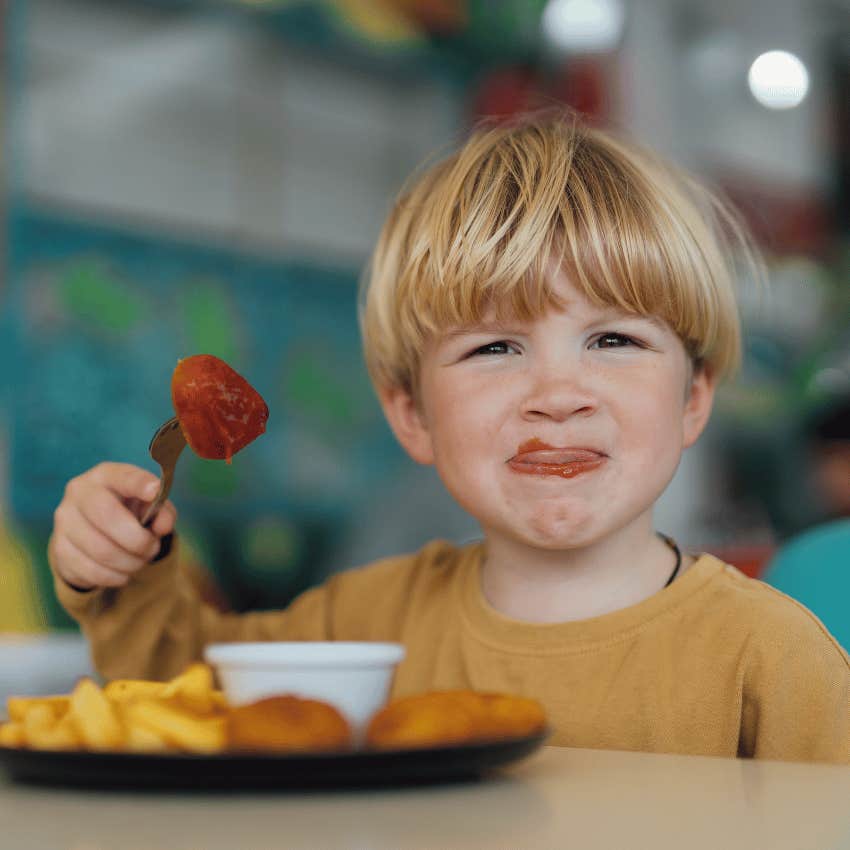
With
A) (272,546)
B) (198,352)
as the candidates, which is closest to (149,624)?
(198,352)

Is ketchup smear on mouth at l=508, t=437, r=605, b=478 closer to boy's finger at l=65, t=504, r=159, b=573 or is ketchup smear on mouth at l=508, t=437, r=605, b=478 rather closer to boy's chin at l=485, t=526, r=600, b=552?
boy's chin at l=485, t=526, r=600, b=552

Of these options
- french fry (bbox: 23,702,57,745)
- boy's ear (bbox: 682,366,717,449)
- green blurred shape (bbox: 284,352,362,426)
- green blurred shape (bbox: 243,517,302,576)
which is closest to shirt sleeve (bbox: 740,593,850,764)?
boy's ear (bbox: 682,366,717,449)

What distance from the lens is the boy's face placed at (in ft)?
3.45

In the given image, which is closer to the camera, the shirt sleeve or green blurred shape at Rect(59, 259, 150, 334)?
the shirt sleeve

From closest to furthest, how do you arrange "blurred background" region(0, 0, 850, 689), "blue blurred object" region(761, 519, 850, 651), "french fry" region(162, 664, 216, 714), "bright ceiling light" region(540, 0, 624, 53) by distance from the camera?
1. "french fry" region(162, 664, 216, 714)
2. "blue blurred object" region(761, 519, 850, 651)
3. "blurred background" region(0, 0, 850, 689)
4. "bright ceiling light" region(540, 0, 624, 53)

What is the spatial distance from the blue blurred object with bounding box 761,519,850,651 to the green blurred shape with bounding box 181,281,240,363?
264 cm

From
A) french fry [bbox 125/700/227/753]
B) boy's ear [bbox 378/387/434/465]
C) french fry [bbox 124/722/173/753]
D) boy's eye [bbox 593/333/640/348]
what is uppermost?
boy's eye [bbox 593/333/640/348]

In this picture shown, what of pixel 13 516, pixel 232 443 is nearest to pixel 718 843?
pixel 232 443

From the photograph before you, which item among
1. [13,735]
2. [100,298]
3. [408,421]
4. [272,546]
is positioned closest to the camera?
[13,735]

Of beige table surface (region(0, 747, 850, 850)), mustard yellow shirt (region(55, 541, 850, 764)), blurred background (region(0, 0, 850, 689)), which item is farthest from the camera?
blurred background (region(0, 0, 850, 689))

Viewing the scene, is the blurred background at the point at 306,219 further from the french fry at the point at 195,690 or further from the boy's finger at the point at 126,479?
the french fry at the point at 195,690

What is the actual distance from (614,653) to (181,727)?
1.87 ft

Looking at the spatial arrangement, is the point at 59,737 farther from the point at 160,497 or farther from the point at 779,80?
the point at 779,80

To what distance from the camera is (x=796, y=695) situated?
963 mm
